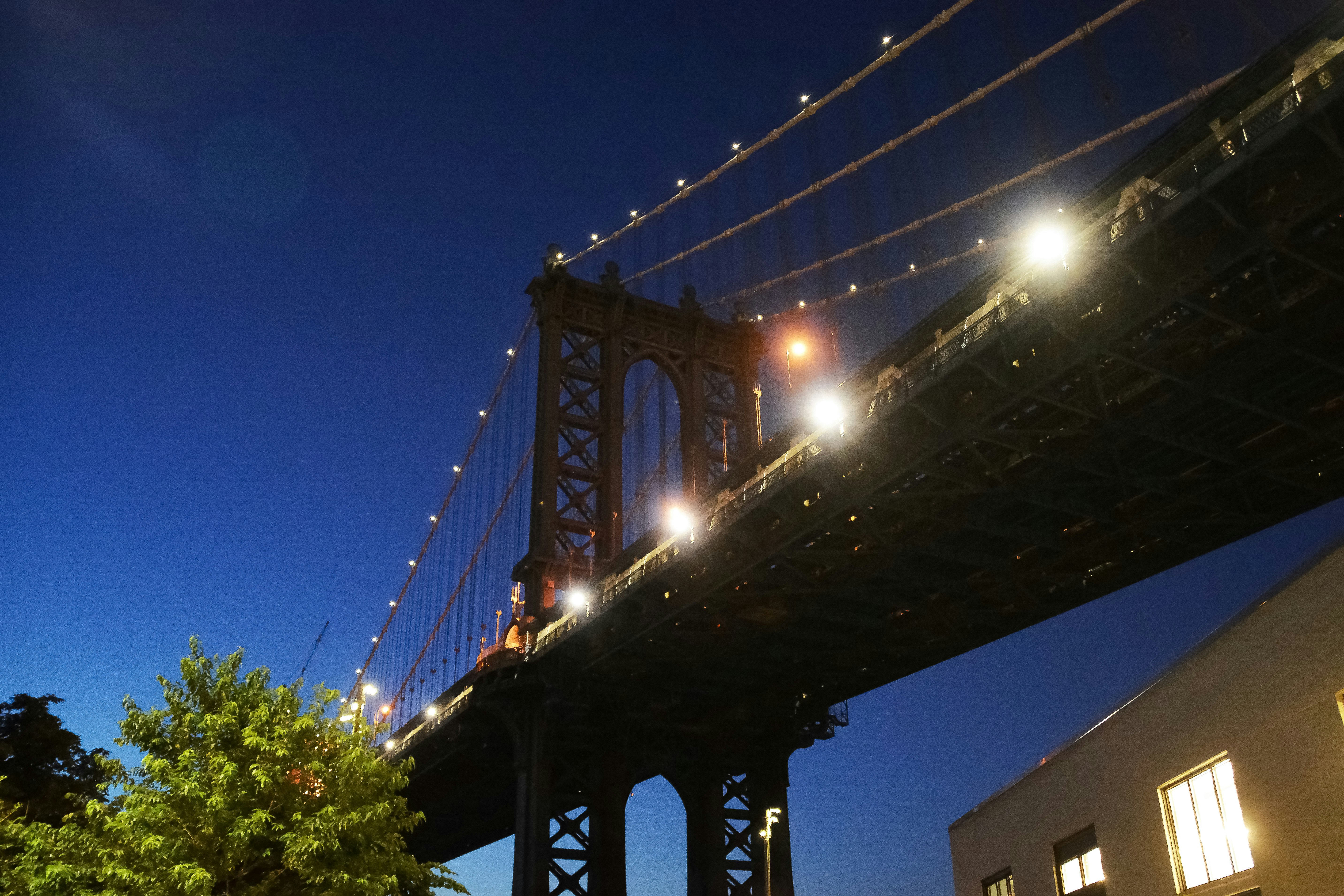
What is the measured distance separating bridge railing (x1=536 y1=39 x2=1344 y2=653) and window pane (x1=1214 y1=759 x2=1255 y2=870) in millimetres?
10189

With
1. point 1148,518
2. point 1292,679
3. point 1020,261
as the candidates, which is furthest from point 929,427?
point 1292,679

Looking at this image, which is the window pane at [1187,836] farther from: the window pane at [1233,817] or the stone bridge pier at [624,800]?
the stone bridge pier at [624,800]

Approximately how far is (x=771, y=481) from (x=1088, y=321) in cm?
1131

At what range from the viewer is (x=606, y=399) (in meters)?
54.1

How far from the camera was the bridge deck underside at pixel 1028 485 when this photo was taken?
74.1ft

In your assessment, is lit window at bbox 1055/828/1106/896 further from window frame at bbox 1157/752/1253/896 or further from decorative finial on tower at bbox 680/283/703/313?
decorative finial on tower at bbox 680/283/703/313

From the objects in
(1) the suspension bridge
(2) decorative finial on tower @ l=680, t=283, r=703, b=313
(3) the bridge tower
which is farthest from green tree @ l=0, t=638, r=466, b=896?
(2) decorative finial on tower @ l=680, t=283, r=703, b=313

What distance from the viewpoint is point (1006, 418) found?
2723 cm

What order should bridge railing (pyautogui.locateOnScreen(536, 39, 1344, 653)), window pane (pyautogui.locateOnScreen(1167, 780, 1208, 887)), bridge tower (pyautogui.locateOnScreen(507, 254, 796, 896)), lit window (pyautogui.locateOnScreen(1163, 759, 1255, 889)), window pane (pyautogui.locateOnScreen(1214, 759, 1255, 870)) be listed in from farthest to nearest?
1. bridge tower (pyautogui.locateOnScreen(507, 254, 796, 896))
2. window pane (pyautogui.locateOnScreen(1167, 780, 1208, 887))
3. bridge railing (pyautogui.locateOnScreen(536, 39, 1344, 653))
4. lit window (pyautogui.locateOnScreen(1163, 759, 1255, 889))
5. window pane (pyautogui.locateOnScreen(1214, 759, 1255, 870))

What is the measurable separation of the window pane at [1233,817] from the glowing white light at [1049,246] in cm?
1053

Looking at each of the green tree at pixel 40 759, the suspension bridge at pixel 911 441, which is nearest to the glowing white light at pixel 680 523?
the suspension bridge at pixel 911 441

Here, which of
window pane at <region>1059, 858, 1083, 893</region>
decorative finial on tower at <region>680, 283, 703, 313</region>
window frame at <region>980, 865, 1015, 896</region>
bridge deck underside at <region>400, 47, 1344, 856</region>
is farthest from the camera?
decorative finial on tower at <region>680, 283, 703, 313</region>

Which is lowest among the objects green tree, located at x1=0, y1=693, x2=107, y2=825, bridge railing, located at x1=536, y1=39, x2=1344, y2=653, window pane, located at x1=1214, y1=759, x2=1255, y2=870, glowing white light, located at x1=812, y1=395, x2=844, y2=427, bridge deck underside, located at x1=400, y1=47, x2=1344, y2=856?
window pane, located at x1=1214, y1=759, x2=1255, y2=870

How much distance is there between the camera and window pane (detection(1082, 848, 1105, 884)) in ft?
78.3
